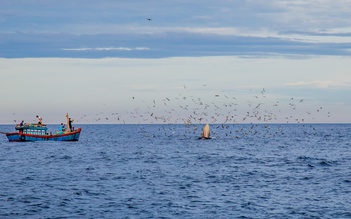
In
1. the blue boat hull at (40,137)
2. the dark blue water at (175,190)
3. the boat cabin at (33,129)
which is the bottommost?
the dark blue water at (175,190)

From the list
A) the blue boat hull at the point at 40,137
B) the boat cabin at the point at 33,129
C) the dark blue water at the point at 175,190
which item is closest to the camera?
the dark blue water at the point at 175,190

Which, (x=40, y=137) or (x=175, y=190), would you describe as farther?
(x=40, y=137)

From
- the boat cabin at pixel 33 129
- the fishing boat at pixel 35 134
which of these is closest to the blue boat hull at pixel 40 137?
the fishing boat at pixel 35 134

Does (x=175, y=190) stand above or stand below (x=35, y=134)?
below

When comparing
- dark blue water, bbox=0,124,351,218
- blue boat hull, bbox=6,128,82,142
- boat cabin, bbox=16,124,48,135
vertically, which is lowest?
dark blue water, bbox=0,124,351,218

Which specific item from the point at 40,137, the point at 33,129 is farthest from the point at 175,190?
the point at 40,137

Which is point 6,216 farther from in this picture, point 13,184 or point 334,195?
point 334,195

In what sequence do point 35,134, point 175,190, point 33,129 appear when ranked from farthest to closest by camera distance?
point 35,134 < point 33,129 < point 175,190

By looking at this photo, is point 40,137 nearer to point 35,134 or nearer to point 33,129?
point 35,134

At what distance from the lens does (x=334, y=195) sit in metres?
44.1

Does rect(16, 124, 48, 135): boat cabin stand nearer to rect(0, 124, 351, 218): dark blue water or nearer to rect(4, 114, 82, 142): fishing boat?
rect(4, 114, 82, 142): fishing boat

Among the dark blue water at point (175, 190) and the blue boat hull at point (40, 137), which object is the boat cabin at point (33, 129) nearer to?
the blue boat hull at point (40, 137)

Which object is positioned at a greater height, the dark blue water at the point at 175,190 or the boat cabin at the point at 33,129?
the boat cabin at the point at 33,129

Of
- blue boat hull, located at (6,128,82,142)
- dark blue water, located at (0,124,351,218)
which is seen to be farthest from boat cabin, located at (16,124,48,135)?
dark blue water, located at (0,124,351,218)
